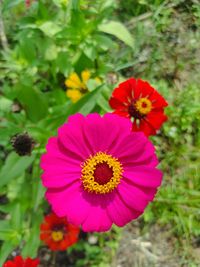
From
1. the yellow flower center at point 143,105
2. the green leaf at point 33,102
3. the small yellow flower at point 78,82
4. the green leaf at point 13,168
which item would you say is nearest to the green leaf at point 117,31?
the small yellow flower at point 78,82

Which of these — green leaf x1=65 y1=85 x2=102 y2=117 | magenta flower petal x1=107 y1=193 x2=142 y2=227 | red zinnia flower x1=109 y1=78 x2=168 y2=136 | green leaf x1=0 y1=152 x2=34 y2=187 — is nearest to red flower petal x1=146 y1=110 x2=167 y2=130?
red zinnia flower x1=109 y1=78 x2=168 y2=136

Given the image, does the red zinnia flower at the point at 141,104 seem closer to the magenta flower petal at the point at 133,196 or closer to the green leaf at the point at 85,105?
the green leaf at the point at 85,105

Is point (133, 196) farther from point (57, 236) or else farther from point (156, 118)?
point (57, 236)

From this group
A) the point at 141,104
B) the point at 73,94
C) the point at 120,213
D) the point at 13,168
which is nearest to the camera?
the point at 120,213

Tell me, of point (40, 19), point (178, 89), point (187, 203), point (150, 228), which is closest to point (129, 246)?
point (150, 228)

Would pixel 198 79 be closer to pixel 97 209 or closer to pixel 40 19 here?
pixel 40 19

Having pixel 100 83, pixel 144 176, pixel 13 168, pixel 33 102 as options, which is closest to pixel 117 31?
pixel 100 83
